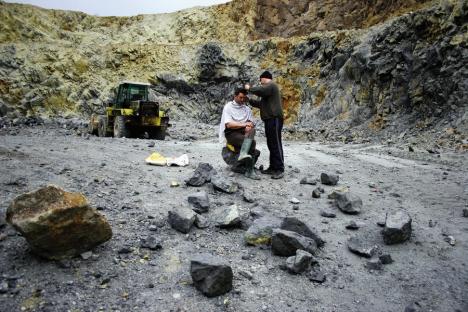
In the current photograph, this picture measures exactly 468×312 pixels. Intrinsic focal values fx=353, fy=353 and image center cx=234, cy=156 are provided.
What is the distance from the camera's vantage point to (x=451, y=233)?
11.9 ft

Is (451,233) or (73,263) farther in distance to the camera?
(451,233)

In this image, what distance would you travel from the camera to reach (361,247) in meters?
3.32

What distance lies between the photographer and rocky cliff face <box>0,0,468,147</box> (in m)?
13.7

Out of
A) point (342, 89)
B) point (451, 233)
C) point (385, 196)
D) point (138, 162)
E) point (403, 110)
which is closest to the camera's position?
point (451, 233)

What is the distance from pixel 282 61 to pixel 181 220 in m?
24.7

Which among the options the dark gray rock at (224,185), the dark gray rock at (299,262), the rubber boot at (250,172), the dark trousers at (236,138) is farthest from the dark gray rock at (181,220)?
the dark trousers at (236,138)

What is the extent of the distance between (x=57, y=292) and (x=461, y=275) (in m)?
3.13

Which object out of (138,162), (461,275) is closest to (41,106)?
(138,162)

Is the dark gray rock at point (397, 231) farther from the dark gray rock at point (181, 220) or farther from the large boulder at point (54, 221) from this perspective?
the large boulder at point (54, 221)

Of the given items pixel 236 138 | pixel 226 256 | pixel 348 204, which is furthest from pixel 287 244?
pixel 236 138

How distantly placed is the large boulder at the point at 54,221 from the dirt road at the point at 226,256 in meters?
0.13

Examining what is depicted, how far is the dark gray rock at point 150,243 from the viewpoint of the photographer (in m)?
3.11

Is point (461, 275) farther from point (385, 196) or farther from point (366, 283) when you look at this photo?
point (385, 196)

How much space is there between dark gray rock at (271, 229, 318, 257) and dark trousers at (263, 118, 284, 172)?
9.40 feet
